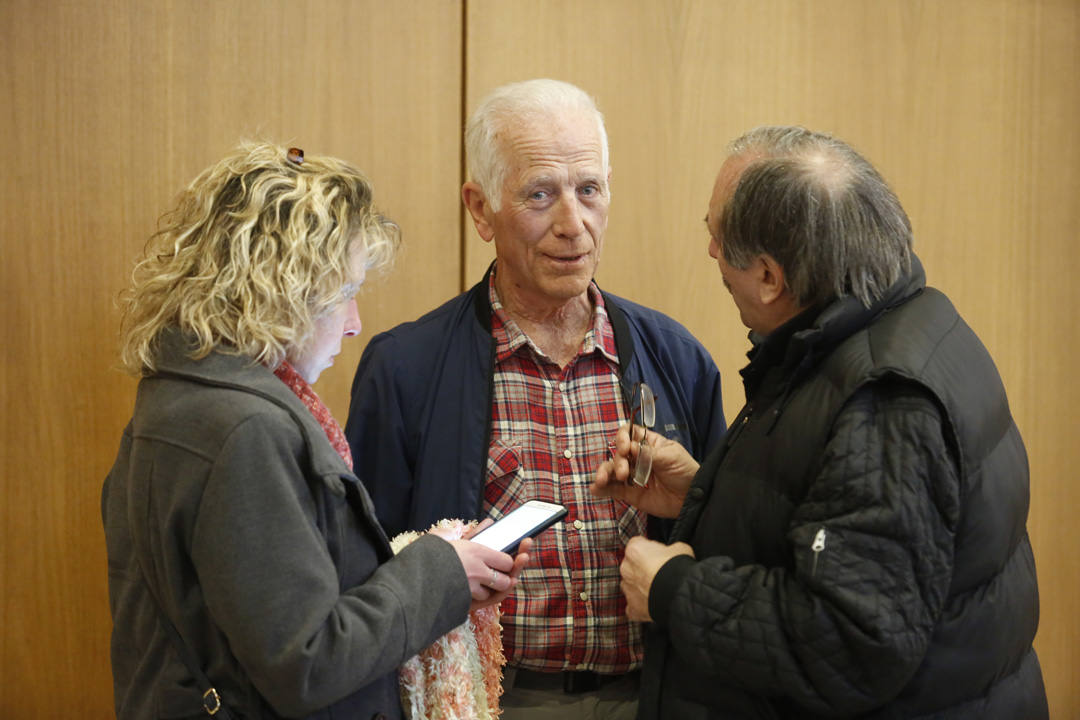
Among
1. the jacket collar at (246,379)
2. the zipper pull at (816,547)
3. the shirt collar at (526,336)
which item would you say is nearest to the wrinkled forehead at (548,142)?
the shirt collar at (526,336)

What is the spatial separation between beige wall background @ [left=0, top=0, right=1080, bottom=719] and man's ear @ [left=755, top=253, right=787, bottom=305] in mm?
1170

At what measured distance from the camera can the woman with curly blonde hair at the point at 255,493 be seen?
116 centimetres

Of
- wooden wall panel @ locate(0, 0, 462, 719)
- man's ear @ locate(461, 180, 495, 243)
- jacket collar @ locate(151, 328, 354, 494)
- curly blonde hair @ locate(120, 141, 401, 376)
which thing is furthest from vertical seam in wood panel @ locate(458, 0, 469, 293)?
jacket collar @ locate(151, 328, 354, 494)

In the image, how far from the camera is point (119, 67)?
2283 mm

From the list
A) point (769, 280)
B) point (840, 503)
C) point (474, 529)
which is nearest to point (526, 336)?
point (474, 529)

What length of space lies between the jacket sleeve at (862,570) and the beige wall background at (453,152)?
1438 millimetres

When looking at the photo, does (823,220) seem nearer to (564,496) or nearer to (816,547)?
(816,547)

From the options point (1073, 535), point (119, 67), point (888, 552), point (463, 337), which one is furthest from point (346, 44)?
point (1073, 535)

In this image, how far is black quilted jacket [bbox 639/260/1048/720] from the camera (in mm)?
1255

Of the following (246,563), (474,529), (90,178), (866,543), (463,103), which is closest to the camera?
(246,563)

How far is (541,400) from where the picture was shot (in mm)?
1929

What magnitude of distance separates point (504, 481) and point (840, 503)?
0.77m

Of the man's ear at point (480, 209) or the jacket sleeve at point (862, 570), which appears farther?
the man's ear at point (480, 209)

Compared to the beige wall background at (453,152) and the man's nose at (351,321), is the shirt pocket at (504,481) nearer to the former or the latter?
the man's nose at (351,321)
